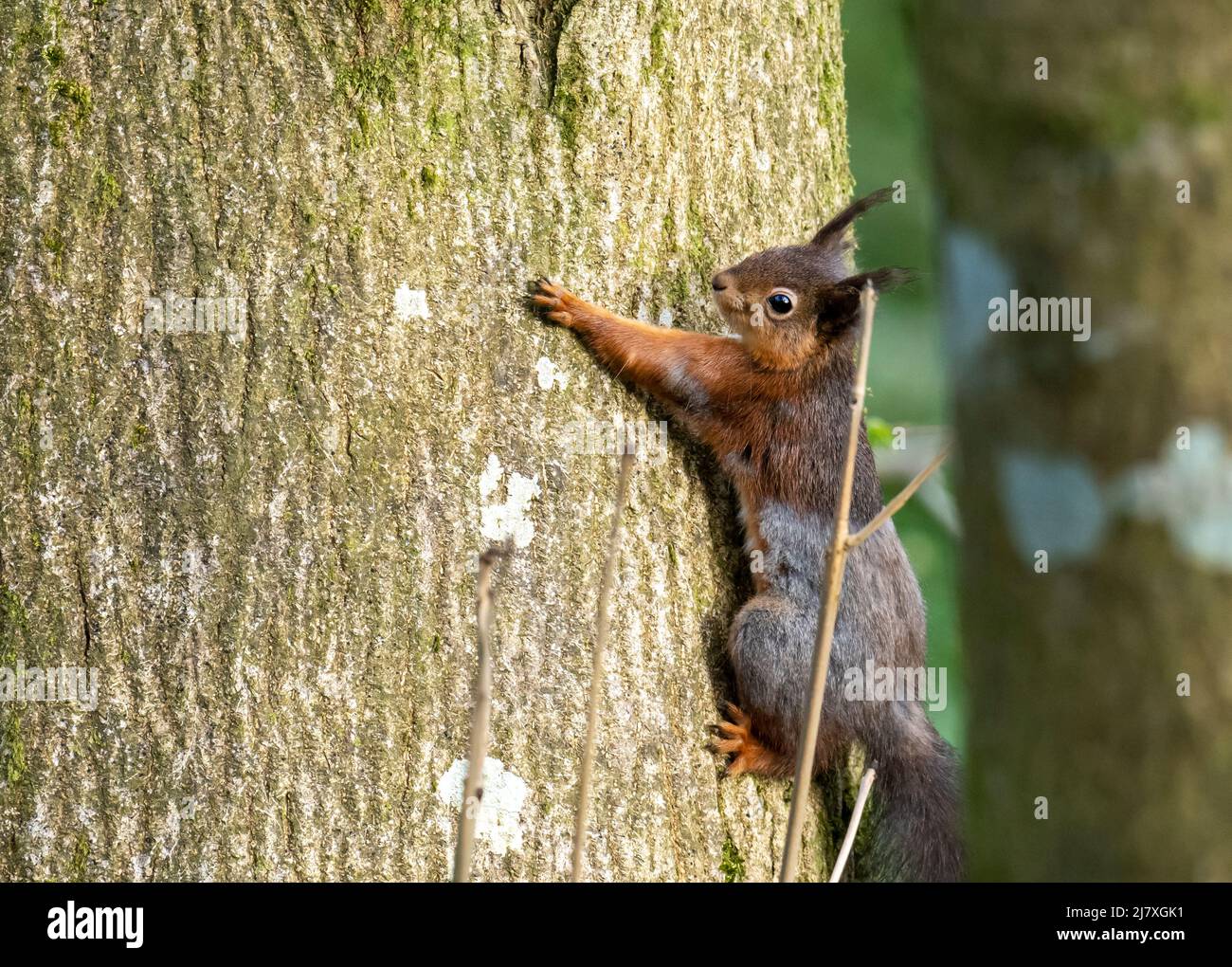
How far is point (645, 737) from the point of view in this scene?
276 centimetres

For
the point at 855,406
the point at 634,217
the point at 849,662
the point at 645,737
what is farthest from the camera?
the point at 849,662

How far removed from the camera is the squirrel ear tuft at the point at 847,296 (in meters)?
3.55

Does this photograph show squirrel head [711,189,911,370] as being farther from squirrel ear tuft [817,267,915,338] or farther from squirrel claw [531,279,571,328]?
squirrel claw [531,279,571,328]

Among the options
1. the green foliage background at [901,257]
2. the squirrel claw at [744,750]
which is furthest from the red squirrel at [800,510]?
the green foliage background at [901,257]

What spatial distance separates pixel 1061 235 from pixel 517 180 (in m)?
1.83

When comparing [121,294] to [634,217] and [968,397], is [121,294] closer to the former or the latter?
[634,217]

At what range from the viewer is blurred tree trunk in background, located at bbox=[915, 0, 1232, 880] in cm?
112

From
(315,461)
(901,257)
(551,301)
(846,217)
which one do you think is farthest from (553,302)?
(901,257)

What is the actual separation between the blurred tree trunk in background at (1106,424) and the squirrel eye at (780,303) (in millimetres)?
2342

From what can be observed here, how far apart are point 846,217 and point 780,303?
0.33 metres

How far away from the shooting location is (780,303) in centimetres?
362

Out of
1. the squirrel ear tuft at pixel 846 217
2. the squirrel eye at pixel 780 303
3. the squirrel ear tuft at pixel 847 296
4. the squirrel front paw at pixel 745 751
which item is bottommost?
the squirrel front paw at pixel 745 751

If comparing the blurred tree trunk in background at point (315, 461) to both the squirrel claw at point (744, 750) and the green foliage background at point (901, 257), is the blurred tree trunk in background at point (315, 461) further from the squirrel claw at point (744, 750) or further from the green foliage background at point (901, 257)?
the green foliage background at point (901, 257)

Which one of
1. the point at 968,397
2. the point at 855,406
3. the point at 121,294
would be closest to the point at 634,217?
the point at 121,294
